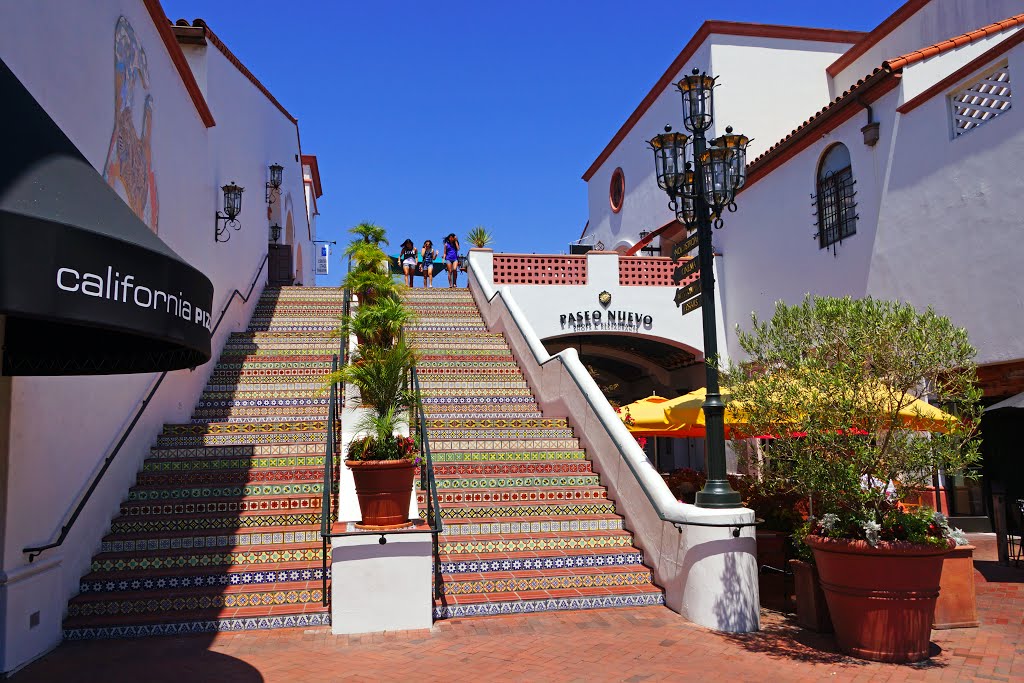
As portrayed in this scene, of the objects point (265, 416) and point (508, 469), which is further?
point (265, 416)

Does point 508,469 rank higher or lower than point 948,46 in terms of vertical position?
lower

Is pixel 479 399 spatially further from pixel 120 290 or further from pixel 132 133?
pixel 120 290

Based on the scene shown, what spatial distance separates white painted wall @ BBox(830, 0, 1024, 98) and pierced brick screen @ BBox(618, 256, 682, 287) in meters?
6.03

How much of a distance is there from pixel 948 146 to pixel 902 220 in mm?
1290

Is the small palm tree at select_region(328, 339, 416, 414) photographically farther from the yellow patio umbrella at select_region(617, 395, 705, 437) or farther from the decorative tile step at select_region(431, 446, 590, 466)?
the yellow patio umbrella at select_region(617, 395, 705, 437)

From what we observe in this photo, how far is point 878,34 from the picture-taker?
15.6 m

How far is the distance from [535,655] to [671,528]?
196 centimetres

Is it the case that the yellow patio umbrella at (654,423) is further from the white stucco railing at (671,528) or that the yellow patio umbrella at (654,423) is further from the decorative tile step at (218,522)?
the decorative tile step at (218,522)

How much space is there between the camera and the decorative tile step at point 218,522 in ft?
24.1

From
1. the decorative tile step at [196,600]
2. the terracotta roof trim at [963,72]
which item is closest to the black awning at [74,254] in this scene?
the decorative tile step at [196,600]

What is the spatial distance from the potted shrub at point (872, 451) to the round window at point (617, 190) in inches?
743

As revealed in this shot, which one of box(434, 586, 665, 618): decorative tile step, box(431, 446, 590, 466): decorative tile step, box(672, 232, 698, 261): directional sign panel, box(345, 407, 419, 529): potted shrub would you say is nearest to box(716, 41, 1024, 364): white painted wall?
box(672, 232, 698, 261): directional sign panel

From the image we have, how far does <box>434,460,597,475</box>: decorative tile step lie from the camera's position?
28.5 feet

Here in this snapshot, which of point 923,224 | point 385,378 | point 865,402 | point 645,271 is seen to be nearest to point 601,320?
point 645,271
